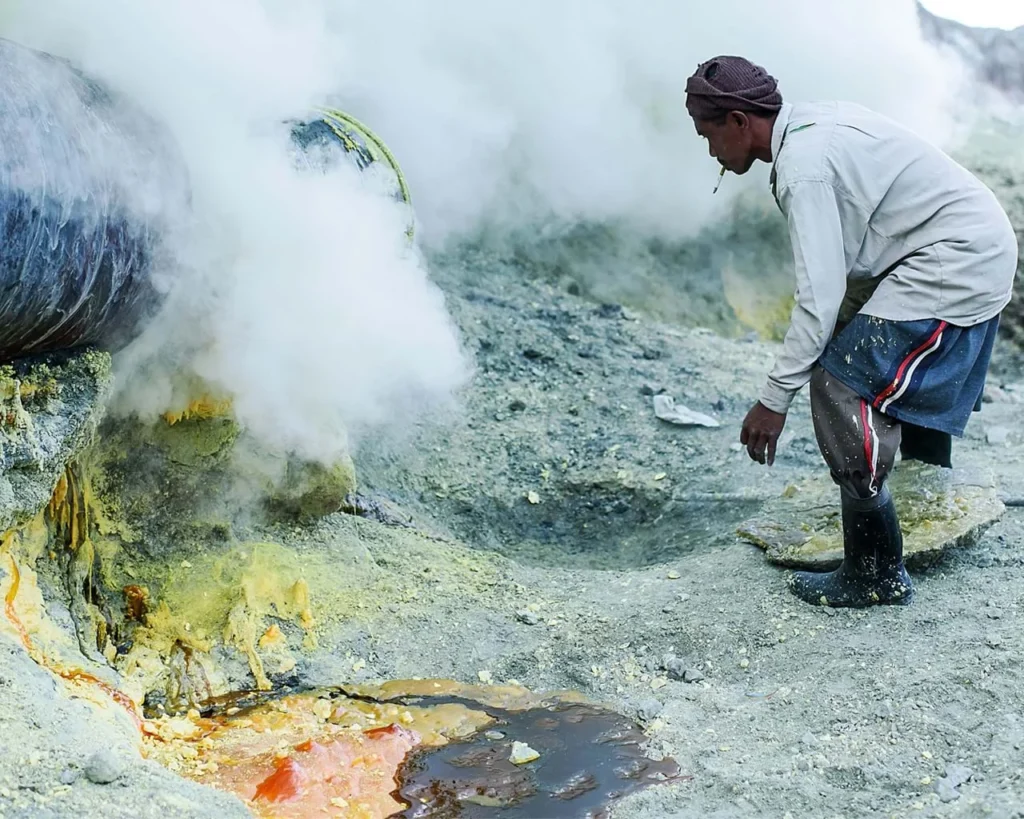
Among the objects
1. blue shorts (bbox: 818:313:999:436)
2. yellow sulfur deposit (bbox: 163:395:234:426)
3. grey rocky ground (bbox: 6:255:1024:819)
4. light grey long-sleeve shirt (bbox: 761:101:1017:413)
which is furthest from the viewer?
yellow sulfur deposit (bbox: 163:395:234:426)

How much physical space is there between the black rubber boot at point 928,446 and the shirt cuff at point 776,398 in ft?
2.94

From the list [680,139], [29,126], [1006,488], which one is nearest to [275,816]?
[29,126]

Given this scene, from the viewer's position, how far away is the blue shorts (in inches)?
118

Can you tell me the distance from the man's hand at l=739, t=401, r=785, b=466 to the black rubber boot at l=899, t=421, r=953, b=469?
2.88 feet

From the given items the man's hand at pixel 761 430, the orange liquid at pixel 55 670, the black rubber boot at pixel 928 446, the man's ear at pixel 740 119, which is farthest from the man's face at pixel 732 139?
the orange liquid at pixel 55 670

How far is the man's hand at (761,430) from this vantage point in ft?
10.2

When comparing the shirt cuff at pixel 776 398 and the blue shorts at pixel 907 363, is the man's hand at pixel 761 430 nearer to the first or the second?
the shirt cuff at pixel 776 398

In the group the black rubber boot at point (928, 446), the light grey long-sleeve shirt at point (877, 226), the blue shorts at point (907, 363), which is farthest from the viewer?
the black rubber boot at point (928, 446)

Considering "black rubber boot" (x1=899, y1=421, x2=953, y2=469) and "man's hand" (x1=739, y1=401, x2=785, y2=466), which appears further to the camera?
"black rubber boot" (x1=899, y1=421, x2=953, y2=469)

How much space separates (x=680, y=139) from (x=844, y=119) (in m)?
4.01

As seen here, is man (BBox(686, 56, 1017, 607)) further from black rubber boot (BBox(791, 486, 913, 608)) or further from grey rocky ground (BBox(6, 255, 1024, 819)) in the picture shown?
grey rocky ground (BBox(6, 255, 1024, 819))

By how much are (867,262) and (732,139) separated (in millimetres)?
520

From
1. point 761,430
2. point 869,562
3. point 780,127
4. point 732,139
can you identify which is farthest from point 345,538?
point 780,127

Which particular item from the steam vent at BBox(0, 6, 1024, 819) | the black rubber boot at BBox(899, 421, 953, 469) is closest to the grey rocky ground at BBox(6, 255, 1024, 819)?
the steam vent at BBox(0, 6, 1024, 819)
